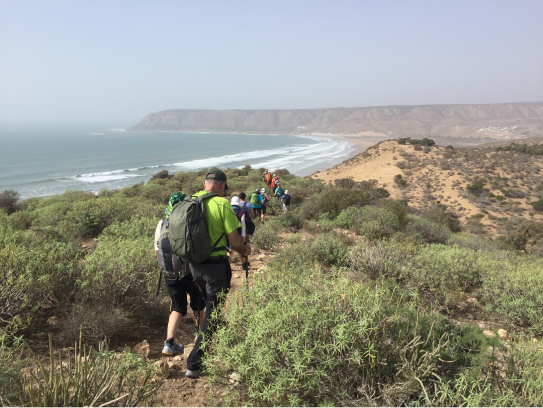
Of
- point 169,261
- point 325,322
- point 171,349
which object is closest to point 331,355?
point 325,322

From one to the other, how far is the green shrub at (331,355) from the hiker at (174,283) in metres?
0.79

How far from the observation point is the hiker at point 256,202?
9.47 metres

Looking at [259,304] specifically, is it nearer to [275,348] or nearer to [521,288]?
[275,348]

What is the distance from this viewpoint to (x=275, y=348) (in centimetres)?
200

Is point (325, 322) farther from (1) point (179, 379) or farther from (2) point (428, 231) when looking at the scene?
(2) point (428, 231)

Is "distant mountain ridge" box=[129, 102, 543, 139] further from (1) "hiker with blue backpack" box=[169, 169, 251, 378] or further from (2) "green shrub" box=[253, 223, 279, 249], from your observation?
(1) "hiker with blue backpack" box=[169, 169, 251, 378]

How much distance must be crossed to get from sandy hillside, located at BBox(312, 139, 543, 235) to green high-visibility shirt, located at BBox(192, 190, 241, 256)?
2095 centimetres

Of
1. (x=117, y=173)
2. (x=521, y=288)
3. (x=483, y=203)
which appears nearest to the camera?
(x=521, y=288)

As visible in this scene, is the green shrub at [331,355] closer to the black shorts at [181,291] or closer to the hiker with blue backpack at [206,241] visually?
the hiker with blue backpack at [206,241]

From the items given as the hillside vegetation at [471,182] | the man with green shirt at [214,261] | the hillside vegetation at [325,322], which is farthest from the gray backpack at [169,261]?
the hillside vegetation at [471,182]

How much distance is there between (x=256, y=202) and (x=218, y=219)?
6.81 m

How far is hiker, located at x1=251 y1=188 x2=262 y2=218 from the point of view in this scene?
9.47 metres

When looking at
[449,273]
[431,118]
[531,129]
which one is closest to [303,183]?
[449,273]

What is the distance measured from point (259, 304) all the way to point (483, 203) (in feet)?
91.6
